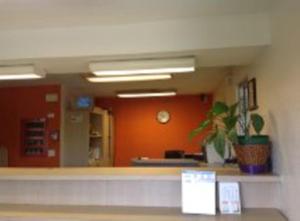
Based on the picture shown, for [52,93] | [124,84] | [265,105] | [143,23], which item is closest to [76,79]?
[52,93]

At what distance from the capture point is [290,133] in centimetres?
221

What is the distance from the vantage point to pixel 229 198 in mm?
2531

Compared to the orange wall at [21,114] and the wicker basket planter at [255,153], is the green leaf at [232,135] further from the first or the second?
the orange wall at [21,114]

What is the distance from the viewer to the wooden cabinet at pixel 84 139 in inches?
258

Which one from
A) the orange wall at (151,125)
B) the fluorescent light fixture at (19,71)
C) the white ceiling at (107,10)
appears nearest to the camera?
the white ceiling at (107,10)

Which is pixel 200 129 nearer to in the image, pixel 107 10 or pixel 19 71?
pixel 107 10

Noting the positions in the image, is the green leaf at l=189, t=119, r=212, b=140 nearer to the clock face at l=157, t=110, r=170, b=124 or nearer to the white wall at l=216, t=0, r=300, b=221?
the white wall at l=216, t=0, r=300, b=221

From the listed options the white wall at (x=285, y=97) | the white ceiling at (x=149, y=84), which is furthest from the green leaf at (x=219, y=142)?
the white ceiling at (x=149, y=84)

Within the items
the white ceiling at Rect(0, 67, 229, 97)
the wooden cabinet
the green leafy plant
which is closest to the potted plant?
the green leafy plant

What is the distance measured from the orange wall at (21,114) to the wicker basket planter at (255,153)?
407 centimetres

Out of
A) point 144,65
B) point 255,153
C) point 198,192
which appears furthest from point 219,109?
point 144,65

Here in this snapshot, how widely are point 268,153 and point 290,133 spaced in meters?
0.41

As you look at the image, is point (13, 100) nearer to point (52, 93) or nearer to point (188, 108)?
point (52, 93)

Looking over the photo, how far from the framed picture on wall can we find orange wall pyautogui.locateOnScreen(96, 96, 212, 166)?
15.0ft
